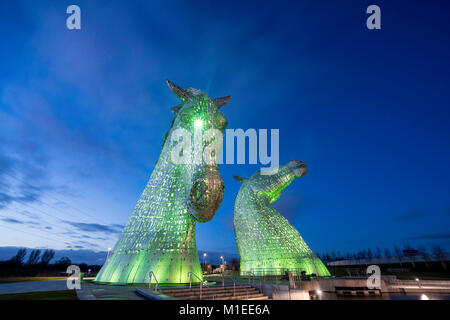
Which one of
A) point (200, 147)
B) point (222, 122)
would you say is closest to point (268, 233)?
point (222, 122)

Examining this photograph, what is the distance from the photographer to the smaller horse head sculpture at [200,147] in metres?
11.0

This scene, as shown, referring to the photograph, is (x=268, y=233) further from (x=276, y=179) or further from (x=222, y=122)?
(x=222, y=122)

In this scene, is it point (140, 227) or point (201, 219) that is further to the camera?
point (140, 227)

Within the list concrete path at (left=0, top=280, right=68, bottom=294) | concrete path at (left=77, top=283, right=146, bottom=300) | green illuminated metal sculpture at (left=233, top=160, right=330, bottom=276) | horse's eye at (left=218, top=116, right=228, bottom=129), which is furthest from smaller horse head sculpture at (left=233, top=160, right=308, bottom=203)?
concrete path at (left=0, top=280, right=68, bottom=294)

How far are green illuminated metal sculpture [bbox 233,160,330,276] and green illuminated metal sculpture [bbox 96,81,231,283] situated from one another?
11.2 metres

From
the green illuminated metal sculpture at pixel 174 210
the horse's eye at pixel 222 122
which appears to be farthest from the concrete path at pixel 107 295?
the horse's eye at pixel 222 122

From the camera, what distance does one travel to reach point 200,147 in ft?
41.8

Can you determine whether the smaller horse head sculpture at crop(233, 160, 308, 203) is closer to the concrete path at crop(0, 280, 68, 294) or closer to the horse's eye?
the horse's eye

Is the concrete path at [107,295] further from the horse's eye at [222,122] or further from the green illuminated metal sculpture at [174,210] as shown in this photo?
the horse's eye at [222,122]

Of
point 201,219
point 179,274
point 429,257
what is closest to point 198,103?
point 201,219

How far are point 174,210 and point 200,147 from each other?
159 inches

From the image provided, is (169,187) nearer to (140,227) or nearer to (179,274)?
(140,227)
